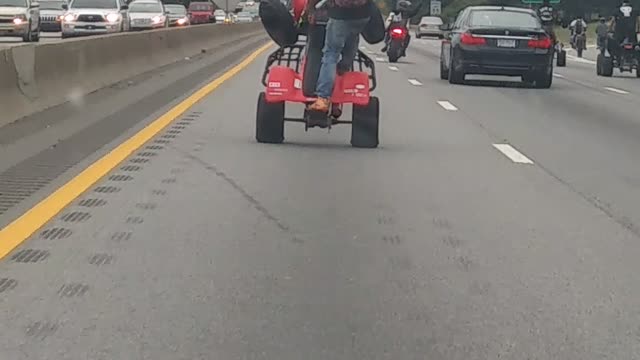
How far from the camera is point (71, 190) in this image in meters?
9.48

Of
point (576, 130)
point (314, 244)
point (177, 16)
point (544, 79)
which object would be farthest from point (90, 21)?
point (314, 244)

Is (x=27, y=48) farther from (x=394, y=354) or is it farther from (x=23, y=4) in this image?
(x=23, y=4)

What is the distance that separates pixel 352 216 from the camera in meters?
8.85

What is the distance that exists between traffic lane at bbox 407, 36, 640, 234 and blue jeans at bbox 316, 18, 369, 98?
2.21m

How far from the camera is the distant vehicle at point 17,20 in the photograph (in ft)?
118

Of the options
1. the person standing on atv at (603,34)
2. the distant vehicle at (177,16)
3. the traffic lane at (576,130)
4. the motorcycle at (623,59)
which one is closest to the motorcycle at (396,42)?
the person standing on atv at (603,34)

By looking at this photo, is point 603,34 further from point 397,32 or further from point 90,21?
point 90,21

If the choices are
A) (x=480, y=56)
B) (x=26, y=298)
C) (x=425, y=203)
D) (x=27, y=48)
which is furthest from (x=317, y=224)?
(x=480, y=56)

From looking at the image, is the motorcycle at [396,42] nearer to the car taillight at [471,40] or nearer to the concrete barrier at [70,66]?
the concrete barrier at [70,66]

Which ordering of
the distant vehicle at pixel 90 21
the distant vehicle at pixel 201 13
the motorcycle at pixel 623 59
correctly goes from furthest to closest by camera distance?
the distant vehicle at pixel 201 13
the distant vehicle at pixel 90 21
the motorcycle at pixel 623 59

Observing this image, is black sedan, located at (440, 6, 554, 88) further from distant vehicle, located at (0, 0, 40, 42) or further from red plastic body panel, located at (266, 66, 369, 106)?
distant vehicle, located at (0, 0, 40, 42)

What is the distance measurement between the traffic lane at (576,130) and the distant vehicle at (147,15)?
69.3ft

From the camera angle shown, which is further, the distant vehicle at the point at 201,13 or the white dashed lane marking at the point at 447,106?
the distant vehicle at the point at 201,13

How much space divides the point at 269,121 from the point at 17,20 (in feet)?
81.3
